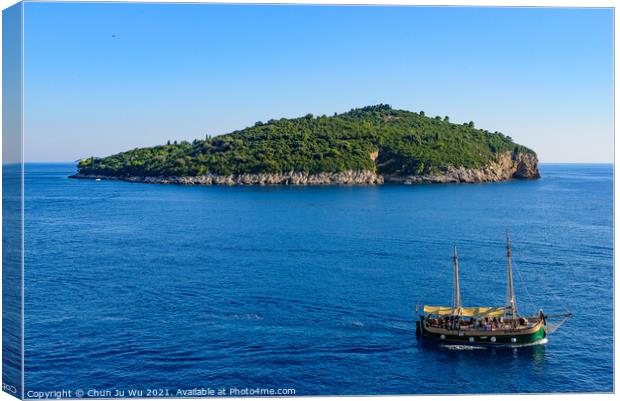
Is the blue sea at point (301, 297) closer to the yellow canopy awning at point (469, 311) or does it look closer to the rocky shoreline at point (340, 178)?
the yellow canopy awning at point (469, 311)

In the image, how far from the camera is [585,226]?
3819 cm

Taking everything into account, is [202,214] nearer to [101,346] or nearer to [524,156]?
[101,346]

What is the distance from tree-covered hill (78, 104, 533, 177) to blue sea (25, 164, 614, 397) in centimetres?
3315

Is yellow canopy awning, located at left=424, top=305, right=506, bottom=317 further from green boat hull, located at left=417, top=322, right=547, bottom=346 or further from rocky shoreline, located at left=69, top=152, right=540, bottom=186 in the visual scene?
rocky shoreline, located at left=69, top=152, right=540, bottom=186

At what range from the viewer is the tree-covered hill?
78.8 metres

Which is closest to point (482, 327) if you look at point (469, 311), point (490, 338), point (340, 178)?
point (490, 338)

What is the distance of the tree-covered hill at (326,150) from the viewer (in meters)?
78.8

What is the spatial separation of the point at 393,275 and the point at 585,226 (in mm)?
17445

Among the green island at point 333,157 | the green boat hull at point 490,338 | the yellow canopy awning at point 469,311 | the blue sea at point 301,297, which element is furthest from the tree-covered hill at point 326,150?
the green boat hull at point 490,338

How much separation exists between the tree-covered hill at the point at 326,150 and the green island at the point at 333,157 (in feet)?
0.41

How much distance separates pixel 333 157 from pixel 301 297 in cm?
5694

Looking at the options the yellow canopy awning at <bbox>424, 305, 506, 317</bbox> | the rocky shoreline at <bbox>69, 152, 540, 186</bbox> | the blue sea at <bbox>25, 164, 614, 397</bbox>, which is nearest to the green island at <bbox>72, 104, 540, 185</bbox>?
the rocky shoreline at <bbox>69, 152, 540, 186</bbox>

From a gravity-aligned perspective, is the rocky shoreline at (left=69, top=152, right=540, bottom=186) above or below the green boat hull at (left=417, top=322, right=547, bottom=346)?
above

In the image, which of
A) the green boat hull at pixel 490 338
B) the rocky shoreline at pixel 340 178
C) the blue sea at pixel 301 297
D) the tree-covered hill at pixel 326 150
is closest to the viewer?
the blue sea at pixel 301 297
